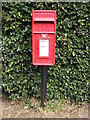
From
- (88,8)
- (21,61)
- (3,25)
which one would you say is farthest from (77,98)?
(3,25)

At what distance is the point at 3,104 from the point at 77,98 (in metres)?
1.62

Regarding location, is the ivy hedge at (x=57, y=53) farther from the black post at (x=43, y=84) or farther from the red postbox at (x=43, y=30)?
the red postbox at (x=43, y=30)

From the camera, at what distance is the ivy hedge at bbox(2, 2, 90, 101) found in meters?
3.04

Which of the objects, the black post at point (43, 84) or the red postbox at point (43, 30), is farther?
the black post at point (43, 84)

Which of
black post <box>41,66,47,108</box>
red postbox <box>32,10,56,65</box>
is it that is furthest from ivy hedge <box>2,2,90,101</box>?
red postbox <box>32,10,56,65</box>

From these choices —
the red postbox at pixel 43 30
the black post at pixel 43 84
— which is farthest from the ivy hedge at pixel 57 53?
the red postbox at pixel 43 30

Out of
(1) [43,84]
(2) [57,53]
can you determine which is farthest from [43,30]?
(1) [43,84]

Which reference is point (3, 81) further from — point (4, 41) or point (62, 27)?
point (62, 27)

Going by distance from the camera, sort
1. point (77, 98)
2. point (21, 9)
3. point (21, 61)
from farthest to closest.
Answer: point (77, 98) < point (21, 61) < point (21, 9)

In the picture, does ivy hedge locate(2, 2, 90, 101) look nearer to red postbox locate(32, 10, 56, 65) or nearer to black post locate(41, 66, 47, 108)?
black post locate(41, 66, 47, 108)

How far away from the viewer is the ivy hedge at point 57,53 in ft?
9.97

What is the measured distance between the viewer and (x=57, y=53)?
3.22 metres

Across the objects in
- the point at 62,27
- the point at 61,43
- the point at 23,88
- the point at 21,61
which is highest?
the point at 62,27

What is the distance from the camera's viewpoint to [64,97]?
3.52 metres
